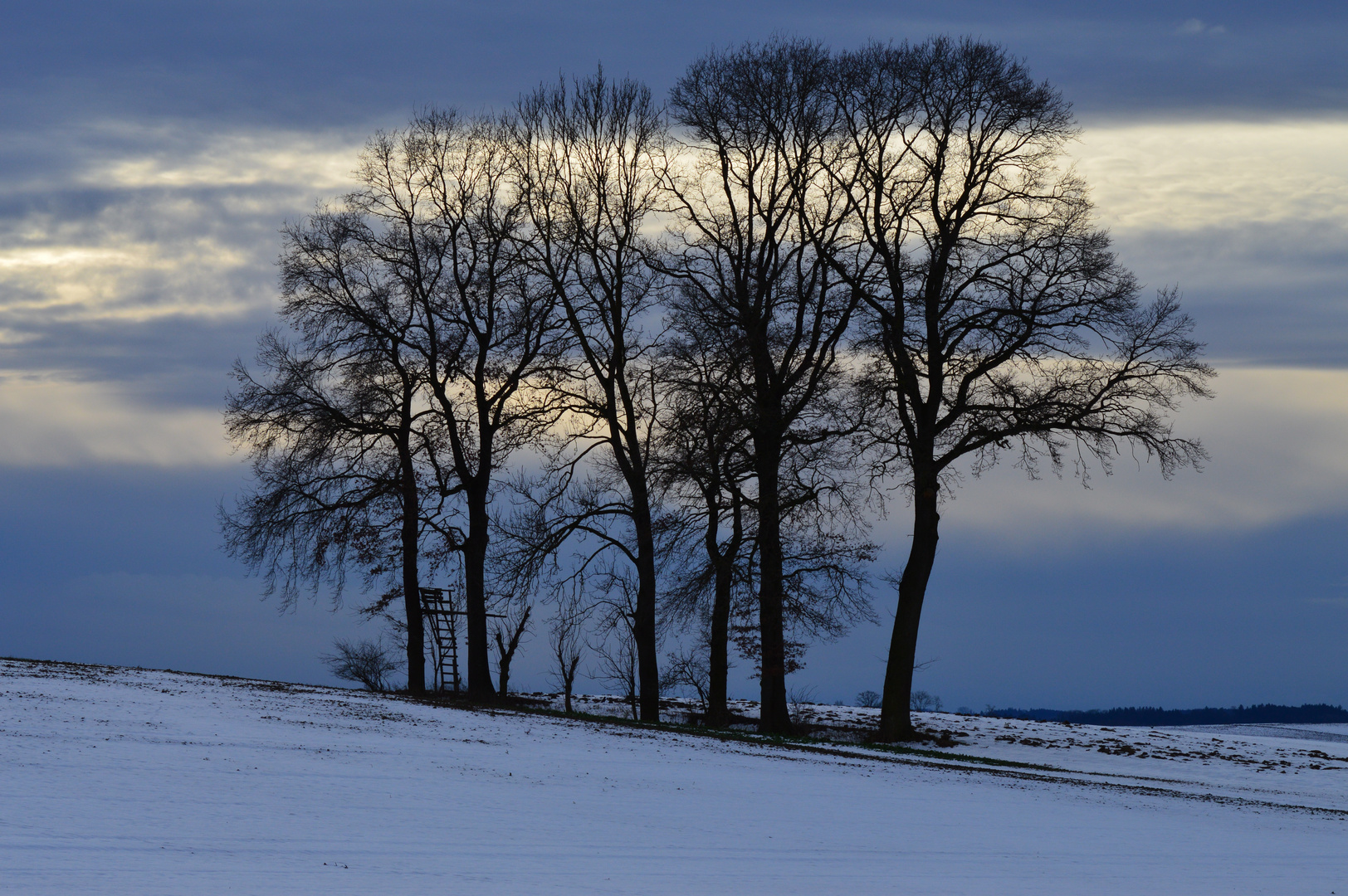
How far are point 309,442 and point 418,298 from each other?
204 inches

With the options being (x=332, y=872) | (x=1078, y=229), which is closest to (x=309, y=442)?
(x=1078, y=229)

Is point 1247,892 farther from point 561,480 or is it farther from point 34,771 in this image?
point 561,480

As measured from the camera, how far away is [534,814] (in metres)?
11.8

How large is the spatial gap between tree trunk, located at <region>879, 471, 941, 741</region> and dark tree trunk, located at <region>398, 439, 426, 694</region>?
1342 cm

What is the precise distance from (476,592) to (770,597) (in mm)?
8742

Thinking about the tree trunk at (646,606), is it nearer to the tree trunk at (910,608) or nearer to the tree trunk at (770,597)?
the tree trunk at (770,597)

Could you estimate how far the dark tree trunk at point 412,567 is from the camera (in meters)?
33.6

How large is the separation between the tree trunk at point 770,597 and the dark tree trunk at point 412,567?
411 inches

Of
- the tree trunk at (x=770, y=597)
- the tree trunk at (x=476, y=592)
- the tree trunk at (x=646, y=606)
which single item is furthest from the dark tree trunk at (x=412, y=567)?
the tree trunk at (x=770, y=597)

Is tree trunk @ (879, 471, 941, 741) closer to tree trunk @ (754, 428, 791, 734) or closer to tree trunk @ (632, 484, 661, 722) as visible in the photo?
tree trunk @ (754, 428, 791, 734)

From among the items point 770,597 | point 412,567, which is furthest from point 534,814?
point 412,567

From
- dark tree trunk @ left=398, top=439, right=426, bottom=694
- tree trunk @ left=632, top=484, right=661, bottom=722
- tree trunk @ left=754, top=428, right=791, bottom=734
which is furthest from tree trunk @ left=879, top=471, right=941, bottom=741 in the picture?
dark tree trunk @ left=398, top=439, right=426, bottom=694

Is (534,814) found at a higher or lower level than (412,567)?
lower

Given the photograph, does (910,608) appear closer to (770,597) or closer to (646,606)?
(770,597)
